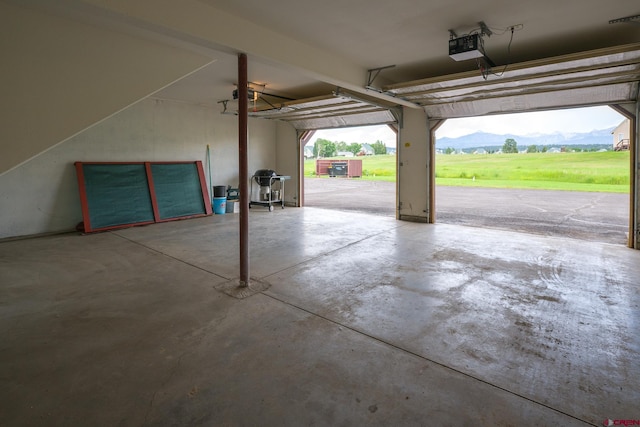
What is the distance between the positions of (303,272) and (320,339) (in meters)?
1.61

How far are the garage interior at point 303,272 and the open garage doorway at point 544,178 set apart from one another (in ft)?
6.05

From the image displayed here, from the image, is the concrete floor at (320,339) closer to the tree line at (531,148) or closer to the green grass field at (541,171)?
the green grass field at (541,171)

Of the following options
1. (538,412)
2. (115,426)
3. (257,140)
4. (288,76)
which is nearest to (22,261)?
(115,426)

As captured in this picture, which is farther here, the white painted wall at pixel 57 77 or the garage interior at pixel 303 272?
the white painted wall at pixel 57 77

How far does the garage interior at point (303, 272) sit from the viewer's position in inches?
76.4

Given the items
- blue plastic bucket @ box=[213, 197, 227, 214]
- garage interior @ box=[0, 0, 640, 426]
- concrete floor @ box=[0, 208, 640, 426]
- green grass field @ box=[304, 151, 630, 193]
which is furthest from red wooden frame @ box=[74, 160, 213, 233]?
green grass field @ box=[304, 151, 630, 193]

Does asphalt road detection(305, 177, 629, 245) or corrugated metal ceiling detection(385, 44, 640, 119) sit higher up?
corrugated metal ceiling detection(385, 44, 640, 119)

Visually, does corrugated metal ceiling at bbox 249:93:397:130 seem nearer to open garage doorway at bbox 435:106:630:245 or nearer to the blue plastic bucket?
open garage doorway at bbox 435:106:630:245

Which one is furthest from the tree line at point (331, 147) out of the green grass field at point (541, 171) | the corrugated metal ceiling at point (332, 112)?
the corrugated metal ceiling at point (332, 112)

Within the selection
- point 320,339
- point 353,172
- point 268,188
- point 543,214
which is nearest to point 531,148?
point 353,172

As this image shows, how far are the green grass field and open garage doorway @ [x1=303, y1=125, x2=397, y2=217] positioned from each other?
9.35 feet

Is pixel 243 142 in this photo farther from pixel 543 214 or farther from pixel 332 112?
pixel 543 214

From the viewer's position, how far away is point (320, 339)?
256cm

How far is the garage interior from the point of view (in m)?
1.94
